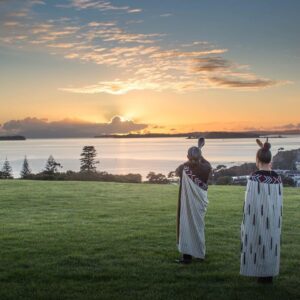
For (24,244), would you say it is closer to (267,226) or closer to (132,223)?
(132,223)

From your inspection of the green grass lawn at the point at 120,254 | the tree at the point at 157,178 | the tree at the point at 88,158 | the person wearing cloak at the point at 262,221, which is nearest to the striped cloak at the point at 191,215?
the green grass lawn at the point at 120,254

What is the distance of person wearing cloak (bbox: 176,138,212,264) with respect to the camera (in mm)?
9766

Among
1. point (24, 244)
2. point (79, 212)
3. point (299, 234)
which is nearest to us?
point (24, 244)

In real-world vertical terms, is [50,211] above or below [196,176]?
below

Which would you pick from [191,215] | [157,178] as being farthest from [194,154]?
[157,178]

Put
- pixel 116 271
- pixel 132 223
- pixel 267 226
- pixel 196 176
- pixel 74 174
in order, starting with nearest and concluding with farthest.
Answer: pixel 267 226 < pixel 116 271 < pixel 196 176 < pixel 132 223 < pixel 74 174

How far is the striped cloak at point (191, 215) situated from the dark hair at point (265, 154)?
1.83 metres

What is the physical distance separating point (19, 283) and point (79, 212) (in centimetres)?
914

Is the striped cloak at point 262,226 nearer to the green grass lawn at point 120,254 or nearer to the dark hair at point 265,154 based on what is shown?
the dark hair at point 265,154

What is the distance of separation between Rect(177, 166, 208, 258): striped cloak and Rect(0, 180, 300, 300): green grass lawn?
0.40 m

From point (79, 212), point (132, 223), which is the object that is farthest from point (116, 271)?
point (79, 212)

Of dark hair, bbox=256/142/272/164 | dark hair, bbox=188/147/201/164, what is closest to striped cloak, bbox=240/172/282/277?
dark hair, bbox=256/142/272/164

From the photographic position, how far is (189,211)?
32.1 feet

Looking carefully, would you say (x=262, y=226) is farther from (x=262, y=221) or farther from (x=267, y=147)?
(x=267, y=147)
